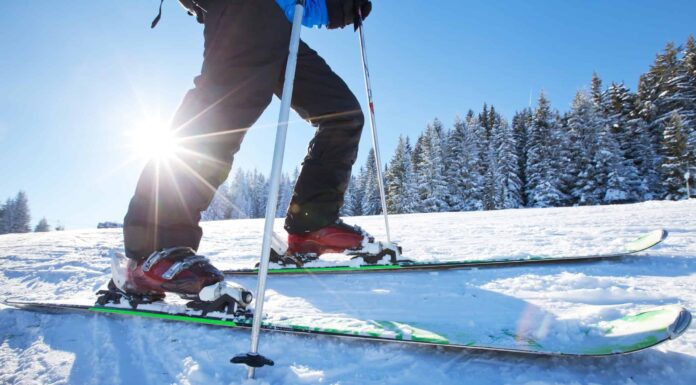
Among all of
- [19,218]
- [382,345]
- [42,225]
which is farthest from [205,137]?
[42,225]

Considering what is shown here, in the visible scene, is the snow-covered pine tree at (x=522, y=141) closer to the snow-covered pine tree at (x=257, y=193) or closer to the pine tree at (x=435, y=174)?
the pine tree at (x=435, y=174)

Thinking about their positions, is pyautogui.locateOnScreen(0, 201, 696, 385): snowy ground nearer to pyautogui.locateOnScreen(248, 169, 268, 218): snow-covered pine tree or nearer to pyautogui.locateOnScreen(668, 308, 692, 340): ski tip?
pyautogui.locateOnScreen(668, 308, 692, 340): ski tip

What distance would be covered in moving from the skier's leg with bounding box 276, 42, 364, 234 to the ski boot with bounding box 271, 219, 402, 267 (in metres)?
0.06

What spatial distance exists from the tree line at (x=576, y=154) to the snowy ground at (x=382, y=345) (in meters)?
27.5

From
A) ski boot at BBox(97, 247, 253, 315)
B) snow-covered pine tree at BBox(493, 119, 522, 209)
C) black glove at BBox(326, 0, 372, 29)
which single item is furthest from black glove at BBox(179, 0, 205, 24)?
snow-covered pine tree at BBox(493, 119, 522, 209)

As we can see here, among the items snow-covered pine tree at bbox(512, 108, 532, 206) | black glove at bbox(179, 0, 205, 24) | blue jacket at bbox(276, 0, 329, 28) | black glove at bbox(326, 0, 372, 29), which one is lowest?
black glove at bbox(179, 0, 205, 24)

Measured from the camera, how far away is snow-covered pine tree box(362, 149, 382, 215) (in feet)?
122

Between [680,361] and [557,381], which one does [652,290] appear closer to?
[680,361]

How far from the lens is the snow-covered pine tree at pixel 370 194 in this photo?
37.1 m

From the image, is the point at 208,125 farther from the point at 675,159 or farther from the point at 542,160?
the point at 542,160

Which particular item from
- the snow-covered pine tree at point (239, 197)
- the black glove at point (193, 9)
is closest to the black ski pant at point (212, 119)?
the black glove at point (193, 9)

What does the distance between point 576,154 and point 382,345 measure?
32.6 metres

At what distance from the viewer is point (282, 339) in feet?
3.59

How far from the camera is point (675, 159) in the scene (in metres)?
22.9
